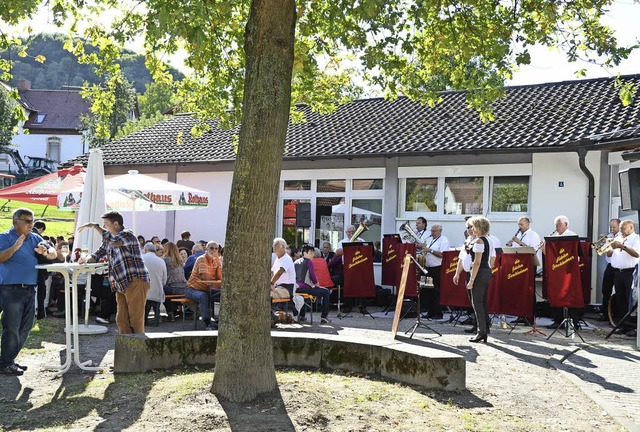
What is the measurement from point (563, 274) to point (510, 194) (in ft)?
21.4

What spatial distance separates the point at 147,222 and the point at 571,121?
13.6m

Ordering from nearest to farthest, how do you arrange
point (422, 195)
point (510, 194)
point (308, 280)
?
point (308, 280) → point (510, 194) → point (422, 195)

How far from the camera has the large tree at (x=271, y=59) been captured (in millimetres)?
6625

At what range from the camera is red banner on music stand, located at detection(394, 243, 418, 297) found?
46.6 ft

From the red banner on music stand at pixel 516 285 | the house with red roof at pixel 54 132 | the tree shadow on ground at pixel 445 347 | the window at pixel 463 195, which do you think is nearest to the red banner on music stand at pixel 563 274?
the red banner on music stand at pixel 516 285

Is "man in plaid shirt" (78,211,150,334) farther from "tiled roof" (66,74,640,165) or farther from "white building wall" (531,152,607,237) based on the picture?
"white building wall" (531,152,607,237)

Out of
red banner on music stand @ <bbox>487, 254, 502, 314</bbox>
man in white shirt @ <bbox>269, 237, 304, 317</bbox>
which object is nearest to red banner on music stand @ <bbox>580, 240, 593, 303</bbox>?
red banner on music stand @ <bbox>487, 254, 502, 314</bbox>

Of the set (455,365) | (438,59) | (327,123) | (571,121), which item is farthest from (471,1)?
(327,123)

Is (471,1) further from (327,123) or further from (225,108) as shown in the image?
(327,123)

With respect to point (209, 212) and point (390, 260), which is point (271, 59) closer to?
point (390, 260)

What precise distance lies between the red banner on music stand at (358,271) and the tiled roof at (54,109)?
6023cm

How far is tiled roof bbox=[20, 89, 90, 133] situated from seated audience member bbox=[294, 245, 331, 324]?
60.9 metres

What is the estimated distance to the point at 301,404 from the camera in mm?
6496

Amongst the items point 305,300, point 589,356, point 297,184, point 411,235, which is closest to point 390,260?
point 411,235
